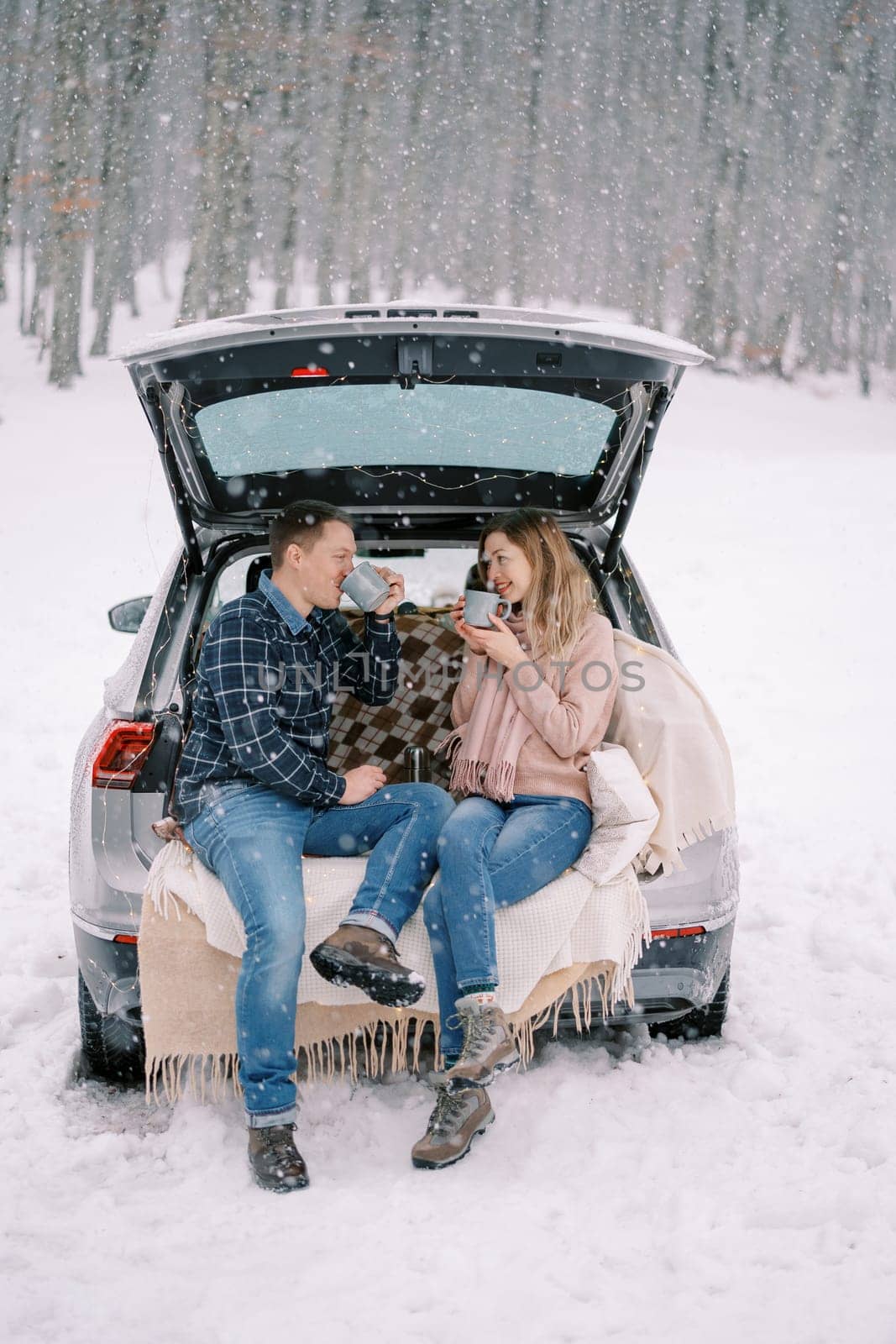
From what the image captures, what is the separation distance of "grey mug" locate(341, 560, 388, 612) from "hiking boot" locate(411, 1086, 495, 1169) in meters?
1.32

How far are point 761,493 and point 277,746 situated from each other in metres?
13.8

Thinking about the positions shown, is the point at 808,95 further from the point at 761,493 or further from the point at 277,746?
the point at 277,746

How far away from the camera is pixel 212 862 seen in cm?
279

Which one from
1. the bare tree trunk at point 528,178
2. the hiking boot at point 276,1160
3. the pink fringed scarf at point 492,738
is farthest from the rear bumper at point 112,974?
the bare tree trunk at point 528,178

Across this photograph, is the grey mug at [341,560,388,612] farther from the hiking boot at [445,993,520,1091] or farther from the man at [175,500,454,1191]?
the hiking boot at [445,993,520,1091]

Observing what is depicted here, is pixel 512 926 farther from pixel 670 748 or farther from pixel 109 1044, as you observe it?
pixel 109 1044

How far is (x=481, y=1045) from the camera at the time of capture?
Result: 2.61 meters

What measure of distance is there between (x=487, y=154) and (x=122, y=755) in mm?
32235

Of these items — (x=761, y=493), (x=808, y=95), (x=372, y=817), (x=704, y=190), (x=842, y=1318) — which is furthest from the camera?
(x=808, y=95)

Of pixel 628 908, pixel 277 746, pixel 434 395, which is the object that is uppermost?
pixel 434 395

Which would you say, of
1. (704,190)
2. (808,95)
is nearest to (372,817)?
(704,190)

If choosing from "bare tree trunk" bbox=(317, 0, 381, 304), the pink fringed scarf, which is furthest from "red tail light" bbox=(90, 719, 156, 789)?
"bare tree trunk" bbox=(317, 0, 381, 304)

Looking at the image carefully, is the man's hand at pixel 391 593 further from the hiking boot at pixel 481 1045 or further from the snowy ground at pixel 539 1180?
the snowy ground at pixel 539 1180

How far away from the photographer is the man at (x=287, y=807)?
102 inches
